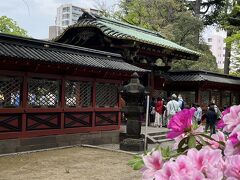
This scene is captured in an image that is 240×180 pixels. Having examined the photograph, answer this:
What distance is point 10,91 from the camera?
11.6 metres

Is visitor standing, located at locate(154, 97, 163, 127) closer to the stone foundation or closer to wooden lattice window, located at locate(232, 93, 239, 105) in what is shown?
the stone foundation

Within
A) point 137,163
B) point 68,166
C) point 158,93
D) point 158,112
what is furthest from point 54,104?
point 137,163

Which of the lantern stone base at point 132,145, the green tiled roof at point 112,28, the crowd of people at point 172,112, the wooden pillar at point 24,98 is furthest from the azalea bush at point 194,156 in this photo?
the green tiled roof at point 112,28

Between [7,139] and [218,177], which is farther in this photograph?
[7,139]

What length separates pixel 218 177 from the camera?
4.83 feet

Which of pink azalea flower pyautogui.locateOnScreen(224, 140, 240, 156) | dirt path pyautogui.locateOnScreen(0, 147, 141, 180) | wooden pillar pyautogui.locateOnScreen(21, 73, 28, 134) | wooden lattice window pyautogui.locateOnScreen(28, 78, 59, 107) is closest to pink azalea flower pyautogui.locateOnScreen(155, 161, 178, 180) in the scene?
pink azalea flower pyautogui.locateOnScreen(224, 140, 240, 156)

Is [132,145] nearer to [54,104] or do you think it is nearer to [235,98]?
[54,104]

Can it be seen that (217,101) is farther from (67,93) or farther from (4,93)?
(4,93)

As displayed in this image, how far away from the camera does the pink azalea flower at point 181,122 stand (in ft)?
5.98

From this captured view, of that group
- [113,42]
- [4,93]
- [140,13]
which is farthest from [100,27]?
[140,13]

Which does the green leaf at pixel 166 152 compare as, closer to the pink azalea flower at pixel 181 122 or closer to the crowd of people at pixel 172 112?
the pink azalea flower at pixel 181 122

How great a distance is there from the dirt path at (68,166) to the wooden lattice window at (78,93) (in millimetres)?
2142

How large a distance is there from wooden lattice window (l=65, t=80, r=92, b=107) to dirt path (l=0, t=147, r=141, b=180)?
2.14m

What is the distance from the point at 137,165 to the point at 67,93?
12.0 m
